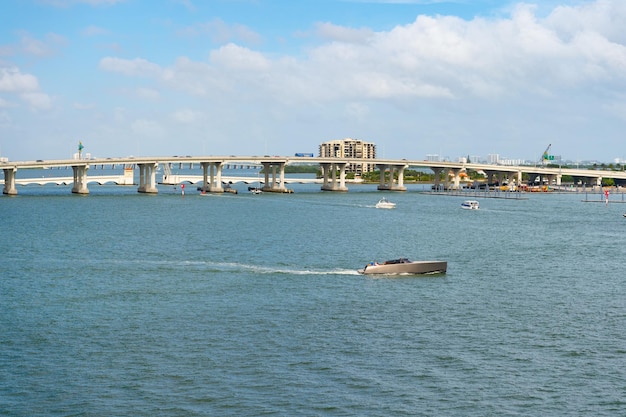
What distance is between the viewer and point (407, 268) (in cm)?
6334

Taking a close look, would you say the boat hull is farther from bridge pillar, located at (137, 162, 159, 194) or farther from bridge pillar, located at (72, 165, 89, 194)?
bridge pillar, located at (137, 162, 159, 194)

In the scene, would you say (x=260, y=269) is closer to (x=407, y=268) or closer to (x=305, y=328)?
(x=407, y=268)

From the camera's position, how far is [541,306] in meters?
50.6

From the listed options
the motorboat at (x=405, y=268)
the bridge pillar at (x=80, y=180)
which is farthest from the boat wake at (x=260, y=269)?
the bridge pillar at (x=80, y=180)

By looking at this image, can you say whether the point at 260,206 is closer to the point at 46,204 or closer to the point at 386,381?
the point at 46,204

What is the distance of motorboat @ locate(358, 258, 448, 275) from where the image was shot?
6244 cm

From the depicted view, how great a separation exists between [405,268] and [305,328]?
2075 centimetres

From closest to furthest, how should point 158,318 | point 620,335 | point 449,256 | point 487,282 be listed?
1. point 620,335
2. point 158,318
3. point 487,282
4. point 449,256

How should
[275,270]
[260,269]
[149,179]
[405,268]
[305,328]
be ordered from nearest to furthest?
[305,328]
[405,268]
[275,270]
[260,269]
[149,179]

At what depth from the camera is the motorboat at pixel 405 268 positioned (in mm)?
62438

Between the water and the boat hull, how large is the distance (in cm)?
124

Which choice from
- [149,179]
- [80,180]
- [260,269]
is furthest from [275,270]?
[149,179]

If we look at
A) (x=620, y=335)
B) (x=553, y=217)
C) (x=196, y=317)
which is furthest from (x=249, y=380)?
(x=553, y=217)

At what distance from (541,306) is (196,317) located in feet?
67.7
